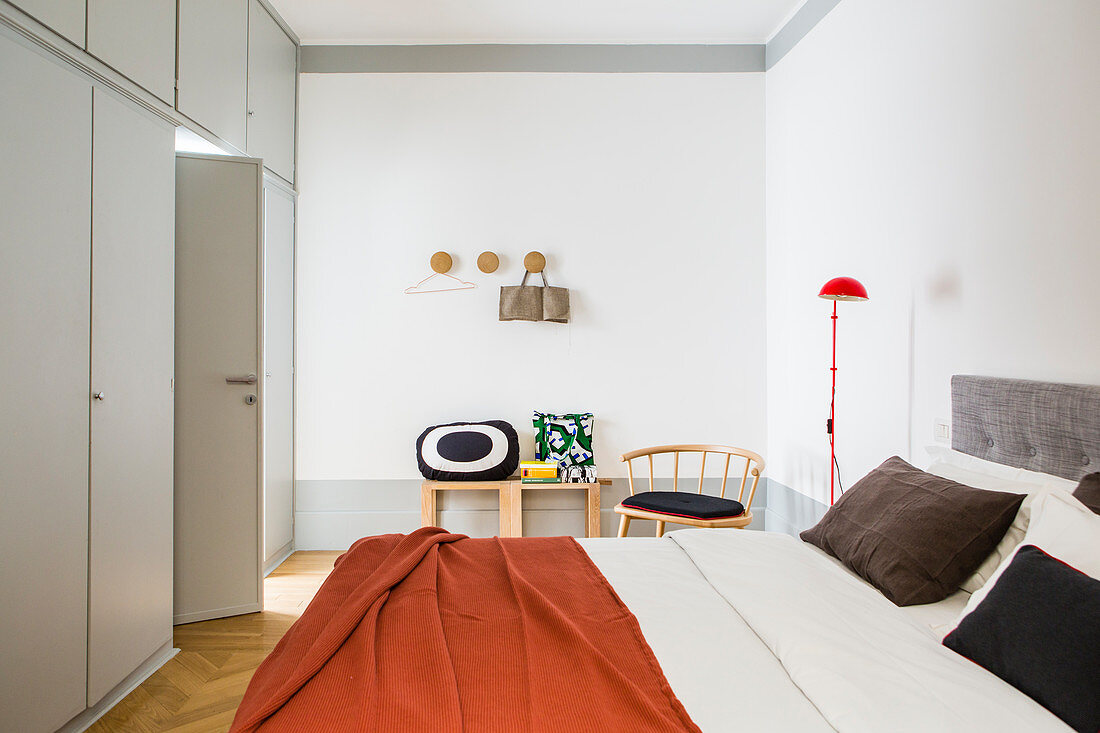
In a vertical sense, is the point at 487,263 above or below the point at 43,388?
above

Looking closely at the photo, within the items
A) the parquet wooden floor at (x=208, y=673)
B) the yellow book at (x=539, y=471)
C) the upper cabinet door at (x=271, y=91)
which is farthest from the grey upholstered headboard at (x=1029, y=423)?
the upper cabinet door at (x=271, y=91)

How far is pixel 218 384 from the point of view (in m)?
3.01

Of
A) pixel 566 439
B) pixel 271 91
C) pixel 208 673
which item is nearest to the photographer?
pixel 208 673

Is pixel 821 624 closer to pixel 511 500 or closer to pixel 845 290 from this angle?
pixel 845 290

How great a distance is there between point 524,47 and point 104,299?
282cm

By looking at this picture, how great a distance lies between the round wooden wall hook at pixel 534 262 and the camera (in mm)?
4012

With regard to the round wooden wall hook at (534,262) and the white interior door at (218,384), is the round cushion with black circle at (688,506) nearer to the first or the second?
the round wooden wall hook at (534,262)

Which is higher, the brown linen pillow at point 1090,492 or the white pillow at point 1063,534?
the brown linen pillow at point 1090,492

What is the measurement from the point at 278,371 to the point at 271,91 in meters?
1.52

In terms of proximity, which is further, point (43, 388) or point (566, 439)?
point (566, 439)

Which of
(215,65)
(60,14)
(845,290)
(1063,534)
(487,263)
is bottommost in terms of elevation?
(1063,534)

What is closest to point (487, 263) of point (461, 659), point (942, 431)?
point (942, 431)

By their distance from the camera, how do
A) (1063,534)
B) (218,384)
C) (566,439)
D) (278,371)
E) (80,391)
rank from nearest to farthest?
(1063,534), (80,391), (218,384), (278,371), (566,439)

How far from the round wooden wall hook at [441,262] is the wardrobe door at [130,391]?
59.5 inches
